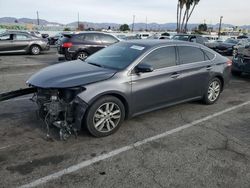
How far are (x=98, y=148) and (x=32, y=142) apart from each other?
103 centimetres

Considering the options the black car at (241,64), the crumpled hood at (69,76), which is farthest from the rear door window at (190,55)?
the black car at (241,64)

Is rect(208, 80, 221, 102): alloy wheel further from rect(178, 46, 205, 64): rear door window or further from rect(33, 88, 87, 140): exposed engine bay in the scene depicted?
rect(33, 88, 87, 140): exposed engine bay

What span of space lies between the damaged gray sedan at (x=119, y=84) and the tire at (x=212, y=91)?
0.39 ft

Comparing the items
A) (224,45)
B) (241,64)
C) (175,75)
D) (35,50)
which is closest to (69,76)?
(175,75)

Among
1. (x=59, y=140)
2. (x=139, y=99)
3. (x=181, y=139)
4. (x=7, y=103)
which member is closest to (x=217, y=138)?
(x=181, y=139)

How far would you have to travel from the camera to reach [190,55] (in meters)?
5.64

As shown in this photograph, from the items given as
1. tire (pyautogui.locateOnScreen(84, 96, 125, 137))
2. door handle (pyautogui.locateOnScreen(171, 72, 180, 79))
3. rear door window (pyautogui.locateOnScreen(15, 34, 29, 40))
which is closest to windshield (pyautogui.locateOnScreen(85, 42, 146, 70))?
tire (pyautogui.locateOnScreen(84, 96, 125, 137))

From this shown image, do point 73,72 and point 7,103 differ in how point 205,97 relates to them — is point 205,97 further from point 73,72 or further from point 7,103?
point 7,103

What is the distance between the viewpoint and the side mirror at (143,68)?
449cm

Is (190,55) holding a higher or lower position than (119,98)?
higher

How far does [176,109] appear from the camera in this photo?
583cm

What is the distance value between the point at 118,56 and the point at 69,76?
3.95 ft

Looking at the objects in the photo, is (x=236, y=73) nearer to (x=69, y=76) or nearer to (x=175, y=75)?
(x=175, y=75)

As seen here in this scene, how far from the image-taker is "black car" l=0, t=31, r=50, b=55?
51.2 feet
